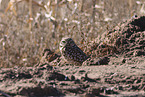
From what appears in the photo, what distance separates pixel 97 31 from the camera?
4.51m

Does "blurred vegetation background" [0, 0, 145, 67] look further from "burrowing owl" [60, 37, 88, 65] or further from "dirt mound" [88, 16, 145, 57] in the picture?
"burrowing owl" [60, 37, 88, 65]

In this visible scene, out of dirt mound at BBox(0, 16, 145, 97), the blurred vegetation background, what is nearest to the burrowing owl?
dirt mound at BBox(0, 16, 145, 97)

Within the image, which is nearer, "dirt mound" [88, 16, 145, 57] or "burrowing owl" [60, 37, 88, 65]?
"burrowing owl" [60, 37, 88, 65]

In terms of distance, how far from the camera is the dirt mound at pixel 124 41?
3088 mm

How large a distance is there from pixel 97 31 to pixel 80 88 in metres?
2.92

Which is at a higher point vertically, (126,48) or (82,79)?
(126,48)

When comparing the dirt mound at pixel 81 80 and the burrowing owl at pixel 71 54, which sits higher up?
the burrowing owl at pixel 71 54

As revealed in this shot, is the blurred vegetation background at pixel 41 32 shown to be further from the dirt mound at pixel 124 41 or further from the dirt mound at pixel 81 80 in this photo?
the dirt mound at pixel 81 80

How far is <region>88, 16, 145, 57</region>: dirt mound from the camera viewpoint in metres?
3.09

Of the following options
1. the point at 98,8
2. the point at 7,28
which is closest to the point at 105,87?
the point at 7,28

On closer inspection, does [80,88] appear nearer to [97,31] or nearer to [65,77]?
[65,77]

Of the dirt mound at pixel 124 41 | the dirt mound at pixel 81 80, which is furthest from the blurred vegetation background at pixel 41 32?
the dirt mound at pixel 81 80

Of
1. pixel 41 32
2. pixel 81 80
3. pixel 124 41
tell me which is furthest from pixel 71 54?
pixel 41 32

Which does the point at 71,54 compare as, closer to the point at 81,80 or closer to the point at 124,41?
the point at 124,41
